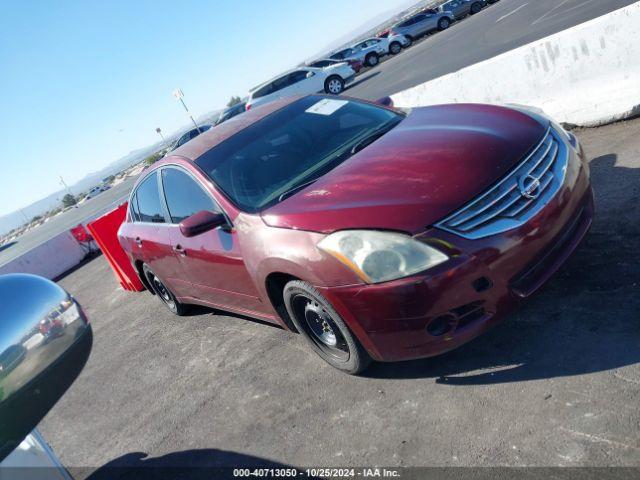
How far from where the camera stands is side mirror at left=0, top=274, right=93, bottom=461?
1487 millimetres

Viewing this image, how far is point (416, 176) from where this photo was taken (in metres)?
2.76

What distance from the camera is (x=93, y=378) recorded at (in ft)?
16.6

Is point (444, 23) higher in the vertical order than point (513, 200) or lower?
higher

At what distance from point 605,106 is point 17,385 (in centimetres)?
591

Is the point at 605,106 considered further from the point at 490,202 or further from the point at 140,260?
the point at 140,260

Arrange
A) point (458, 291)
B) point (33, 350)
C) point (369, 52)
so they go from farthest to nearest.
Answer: point (369, 52) < point (458, 291) < point (33, 350)

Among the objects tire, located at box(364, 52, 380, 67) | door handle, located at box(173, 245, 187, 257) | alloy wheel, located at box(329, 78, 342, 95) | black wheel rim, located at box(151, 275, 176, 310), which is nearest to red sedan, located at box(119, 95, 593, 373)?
door handle, located at box(173, 245, 187, 257)

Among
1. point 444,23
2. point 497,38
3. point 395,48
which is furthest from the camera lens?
point 444,23

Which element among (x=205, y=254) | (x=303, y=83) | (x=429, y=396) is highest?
(x=303, y=83)

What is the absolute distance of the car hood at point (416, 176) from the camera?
8.46 ft

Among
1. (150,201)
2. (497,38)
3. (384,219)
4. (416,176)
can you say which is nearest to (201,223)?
(384,219)

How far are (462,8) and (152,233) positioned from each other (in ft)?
110

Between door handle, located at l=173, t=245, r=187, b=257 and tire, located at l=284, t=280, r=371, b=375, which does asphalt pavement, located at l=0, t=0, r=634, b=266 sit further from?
tire, located at l=284, t=280, r=371, b=375

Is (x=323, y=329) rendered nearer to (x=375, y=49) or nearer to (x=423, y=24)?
(x=375, y=49)
